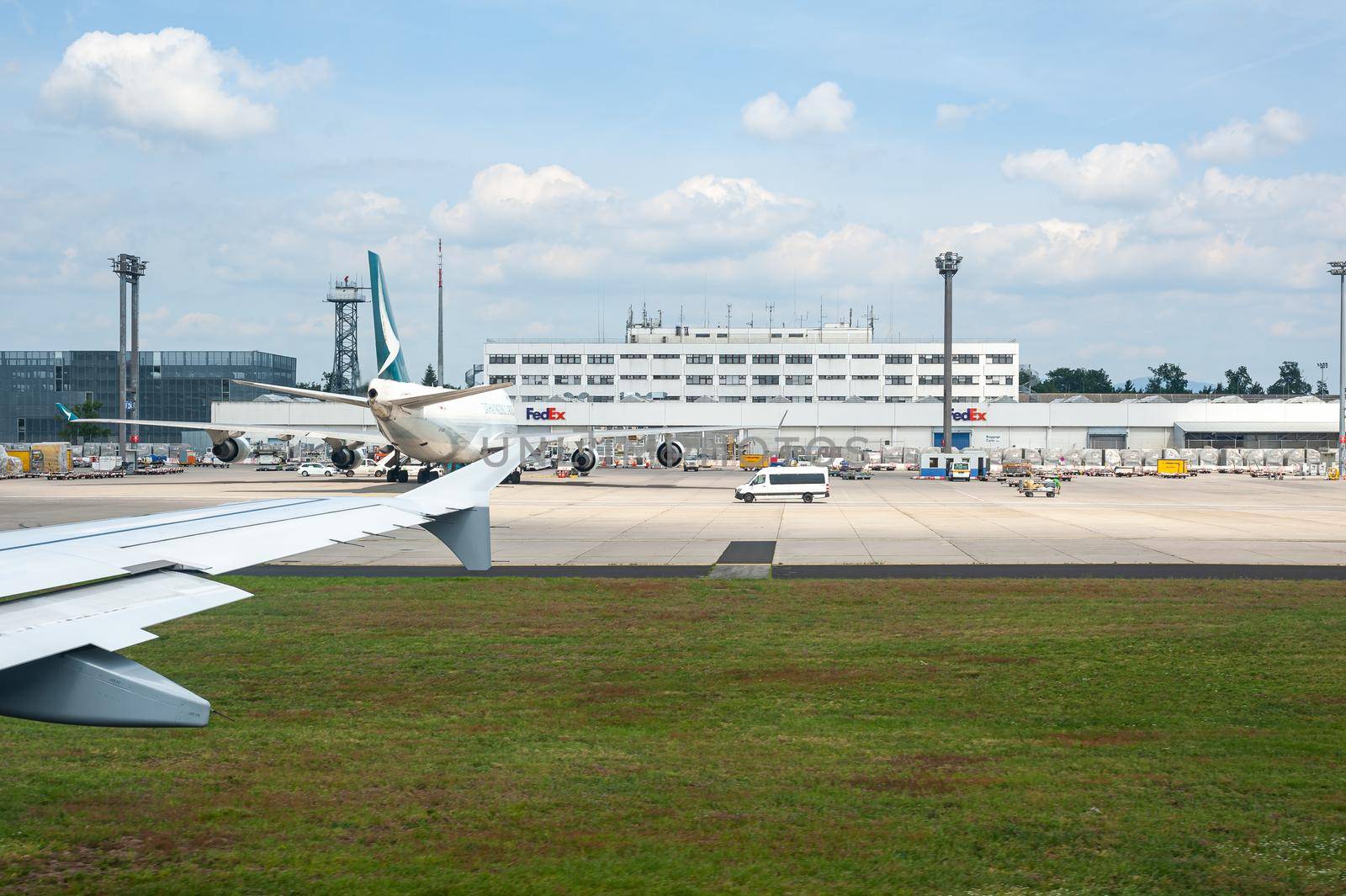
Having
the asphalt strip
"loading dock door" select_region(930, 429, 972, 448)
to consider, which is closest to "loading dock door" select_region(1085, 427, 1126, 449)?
"loading dock door" select_region(930, 429, 972, 448)

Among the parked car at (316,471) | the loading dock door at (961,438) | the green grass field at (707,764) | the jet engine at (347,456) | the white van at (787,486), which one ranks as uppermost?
the loading dock door at (961,438)

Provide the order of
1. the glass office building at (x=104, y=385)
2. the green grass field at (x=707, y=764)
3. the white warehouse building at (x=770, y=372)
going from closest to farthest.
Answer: the green grass field at (x=707, y=764) → the white warehouse building at (x=770, y=372) → the glass office building at (x=104, y=385)

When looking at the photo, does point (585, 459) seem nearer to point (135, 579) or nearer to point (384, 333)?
point (384, 333)

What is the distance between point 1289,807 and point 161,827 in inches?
343

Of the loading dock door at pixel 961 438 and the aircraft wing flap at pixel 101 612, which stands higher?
the loading dock door at pixel 961 438

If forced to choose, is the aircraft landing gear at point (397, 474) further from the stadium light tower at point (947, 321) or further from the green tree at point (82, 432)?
the green tree at point (82, 432)

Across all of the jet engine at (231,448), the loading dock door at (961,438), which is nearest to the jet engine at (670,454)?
the jet engine at (231,448)

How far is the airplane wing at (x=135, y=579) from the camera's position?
193 inches

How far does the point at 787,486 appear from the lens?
2219 inches

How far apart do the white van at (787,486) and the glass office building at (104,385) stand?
438 ft

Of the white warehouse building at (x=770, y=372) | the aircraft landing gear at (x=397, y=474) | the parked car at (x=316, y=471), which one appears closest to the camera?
the aircraft landing gear at (x=397, y=474)

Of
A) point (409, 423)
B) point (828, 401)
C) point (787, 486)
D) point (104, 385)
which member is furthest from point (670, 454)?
point (104, 385)

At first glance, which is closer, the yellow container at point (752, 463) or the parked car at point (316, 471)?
the parked car at point (316, 471)

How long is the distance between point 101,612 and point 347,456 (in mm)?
62914
